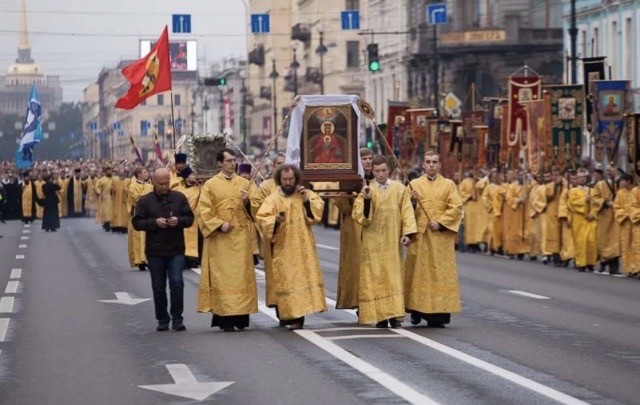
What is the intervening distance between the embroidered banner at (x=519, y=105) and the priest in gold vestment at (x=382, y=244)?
66.2ft

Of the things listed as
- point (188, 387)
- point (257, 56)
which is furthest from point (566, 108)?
point (257, 56)

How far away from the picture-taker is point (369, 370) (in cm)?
1477

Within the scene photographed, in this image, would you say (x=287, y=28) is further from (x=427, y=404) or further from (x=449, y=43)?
(x=427, y=404)

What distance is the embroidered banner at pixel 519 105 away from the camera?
3919 centimetres

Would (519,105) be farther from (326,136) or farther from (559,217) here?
(326,136)

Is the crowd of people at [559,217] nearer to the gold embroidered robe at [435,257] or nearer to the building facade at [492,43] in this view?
the gold embroidered robe at [435,257]

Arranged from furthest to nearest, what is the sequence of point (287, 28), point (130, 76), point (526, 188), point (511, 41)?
point (287, 28)
point (511, 41)
point (526, 188)
point (130, 76)

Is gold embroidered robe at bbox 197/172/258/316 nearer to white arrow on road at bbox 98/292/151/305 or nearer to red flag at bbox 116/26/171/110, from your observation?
white arrow on road at bbox 98/292/151/305

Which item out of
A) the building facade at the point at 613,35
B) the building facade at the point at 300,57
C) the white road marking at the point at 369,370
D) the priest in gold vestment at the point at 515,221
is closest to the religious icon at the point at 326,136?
the white road marking at the point at 369,370

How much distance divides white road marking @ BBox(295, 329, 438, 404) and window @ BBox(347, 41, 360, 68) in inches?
3889

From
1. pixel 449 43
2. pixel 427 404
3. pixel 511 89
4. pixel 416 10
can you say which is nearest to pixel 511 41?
pixel 449 43

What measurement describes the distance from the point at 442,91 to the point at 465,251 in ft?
127

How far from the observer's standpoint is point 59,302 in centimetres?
2375

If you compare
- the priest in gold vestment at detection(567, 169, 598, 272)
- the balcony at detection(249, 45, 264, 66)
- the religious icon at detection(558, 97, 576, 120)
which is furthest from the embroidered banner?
the balcony at detection(249, 45, 264, 66)
